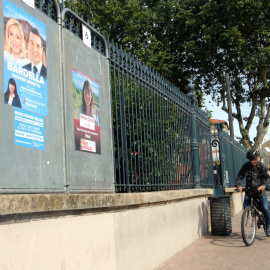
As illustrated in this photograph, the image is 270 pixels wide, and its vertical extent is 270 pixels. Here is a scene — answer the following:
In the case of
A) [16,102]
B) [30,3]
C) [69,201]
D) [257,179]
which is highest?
[30,3]

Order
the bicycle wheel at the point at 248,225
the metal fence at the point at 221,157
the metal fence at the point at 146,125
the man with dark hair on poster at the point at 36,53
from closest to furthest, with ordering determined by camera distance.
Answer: the man with dark hair on poster at the point at 36,53 → the metal fence at the point at 146,125 → the bicycle wheel at the point at 248,225 → the metal fence at the point at 221,157

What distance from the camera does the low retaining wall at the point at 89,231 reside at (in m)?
3.45

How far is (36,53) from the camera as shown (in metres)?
4.27

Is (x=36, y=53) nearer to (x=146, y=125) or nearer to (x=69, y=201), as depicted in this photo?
(x=69, y=201)

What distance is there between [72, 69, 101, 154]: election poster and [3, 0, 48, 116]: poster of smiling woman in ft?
2.18

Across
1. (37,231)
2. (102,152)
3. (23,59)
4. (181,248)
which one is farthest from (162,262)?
(23,59)

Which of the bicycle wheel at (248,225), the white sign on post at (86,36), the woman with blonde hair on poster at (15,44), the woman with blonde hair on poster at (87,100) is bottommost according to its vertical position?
the bicycle wheel at (248,225)

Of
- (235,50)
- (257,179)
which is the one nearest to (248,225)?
(257,179)

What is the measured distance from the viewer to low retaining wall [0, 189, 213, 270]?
345 centimetres

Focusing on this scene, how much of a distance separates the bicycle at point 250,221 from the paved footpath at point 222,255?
16 cm

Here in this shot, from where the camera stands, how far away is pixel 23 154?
12.9ft

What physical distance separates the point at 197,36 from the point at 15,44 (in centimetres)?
2376

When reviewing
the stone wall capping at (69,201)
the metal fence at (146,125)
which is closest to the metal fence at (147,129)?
the metal fence at (146,125)

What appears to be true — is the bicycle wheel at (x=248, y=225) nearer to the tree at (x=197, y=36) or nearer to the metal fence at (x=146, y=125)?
the metal fence at (x=146, y=125)
